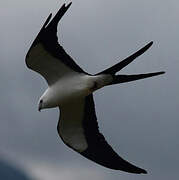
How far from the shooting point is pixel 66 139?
1769 cm

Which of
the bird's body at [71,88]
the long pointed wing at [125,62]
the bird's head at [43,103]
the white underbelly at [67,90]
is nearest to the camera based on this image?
the long pointed wing at [125,62]

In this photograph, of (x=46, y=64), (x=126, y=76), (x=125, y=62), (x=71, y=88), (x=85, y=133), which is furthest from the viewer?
(x=85, y=133)

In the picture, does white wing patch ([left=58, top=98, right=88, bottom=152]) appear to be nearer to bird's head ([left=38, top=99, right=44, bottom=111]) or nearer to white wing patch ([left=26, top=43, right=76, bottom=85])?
bird's head ([left=38, top=99, right=44, bottom=111])

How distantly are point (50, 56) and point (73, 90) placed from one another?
3.08 feet

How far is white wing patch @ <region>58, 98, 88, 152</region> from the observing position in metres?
17.4

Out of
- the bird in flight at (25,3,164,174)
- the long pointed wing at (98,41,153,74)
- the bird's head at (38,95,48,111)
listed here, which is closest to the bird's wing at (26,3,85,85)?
the bird in flight at (25,3,164,174)

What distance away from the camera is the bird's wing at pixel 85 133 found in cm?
1709

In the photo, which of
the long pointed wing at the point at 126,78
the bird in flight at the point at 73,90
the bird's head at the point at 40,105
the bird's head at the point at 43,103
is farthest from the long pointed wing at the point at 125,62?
the bird's head at the point at 40,105

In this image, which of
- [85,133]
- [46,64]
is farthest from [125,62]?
[85,133]

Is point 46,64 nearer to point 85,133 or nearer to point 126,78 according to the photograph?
point 126,78

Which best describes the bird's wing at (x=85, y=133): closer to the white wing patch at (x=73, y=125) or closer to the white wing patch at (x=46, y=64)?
the white wing patch at (x=73, y=125)

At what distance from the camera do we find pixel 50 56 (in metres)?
15.9

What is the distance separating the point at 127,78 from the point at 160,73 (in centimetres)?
83

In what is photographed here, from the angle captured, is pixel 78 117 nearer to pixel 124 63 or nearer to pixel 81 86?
pixel 81 86
